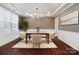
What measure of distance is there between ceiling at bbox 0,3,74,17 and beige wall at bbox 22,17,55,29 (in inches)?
5.5

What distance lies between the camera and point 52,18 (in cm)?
325

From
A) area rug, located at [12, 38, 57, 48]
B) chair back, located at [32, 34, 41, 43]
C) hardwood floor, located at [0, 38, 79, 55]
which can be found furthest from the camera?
chair back, located at [32, 34, 41, 43]

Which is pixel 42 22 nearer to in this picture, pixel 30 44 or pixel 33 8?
pixel 33 8

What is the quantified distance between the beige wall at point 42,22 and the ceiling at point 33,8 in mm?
139

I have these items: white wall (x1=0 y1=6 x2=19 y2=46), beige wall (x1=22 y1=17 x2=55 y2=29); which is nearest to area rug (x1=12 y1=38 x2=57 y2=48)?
white wall (x1=0 y1=6 x2=19 y2=46)

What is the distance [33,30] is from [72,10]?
1.21 metres

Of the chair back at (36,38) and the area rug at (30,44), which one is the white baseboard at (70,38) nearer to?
the area rug at (30,44)

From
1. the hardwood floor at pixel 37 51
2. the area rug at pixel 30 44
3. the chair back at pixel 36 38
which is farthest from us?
the chair back at pixel 36 38

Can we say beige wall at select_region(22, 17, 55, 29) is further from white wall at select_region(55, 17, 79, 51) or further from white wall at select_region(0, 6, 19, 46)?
white wall at select_region(0, 6, 19, 46)

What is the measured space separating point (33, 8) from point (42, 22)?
0.46m

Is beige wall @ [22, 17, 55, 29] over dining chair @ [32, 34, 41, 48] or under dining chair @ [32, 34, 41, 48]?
over

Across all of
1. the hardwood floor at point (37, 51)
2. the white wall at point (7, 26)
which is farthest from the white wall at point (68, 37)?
the white wall at point (7, 26)

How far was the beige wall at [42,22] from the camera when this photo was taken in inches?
125

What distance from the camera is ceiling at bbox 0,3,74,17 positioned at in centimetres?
296
